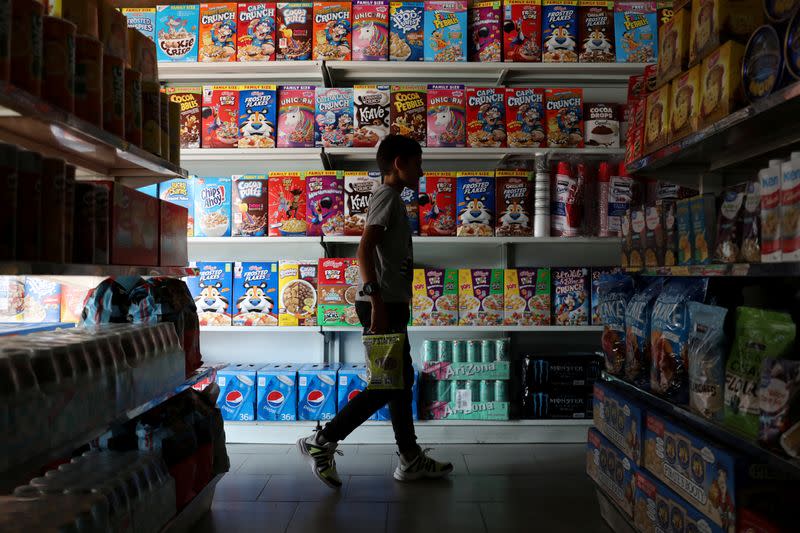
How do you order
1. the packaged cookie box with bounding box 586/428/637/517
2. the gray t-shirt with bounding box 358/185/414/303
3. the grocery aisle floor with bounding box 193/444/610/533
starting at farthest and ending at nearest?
the gray t-shirt with bounding box 358/185/414/303 < the grocery aisle floor with bounding box 193/444/610/533 < the packaged cookie box with bounding box 586/428/637/517

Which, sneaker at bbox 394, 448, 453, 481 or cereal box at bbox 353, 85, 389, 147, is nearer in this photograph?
sneaker at bbox 394, 448, 453, 481

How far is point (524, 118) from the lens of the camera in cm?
354

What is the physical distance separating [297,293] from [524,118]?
1.74 metres

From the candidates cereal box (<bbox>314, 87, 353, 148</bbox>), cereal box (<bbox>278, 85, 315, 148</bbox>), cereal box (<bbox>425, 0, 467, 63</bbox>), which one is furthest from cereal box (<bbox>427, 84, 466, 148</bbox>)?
cereal box (<bbox>278, 85, 315, 148</bbox>)

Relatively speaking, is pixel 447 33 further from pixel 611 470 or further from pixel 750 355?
pixel 750 355

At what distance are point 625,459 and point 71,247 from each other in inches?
76.2

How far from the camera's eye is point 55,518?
1.34m

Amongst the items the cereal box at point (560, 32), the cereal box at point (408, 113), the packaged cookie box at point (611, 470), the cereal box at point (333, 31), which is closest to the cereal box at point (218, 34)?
the cereal box at point (333, 31)

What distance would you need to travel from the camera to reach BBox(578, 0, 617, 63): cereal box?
11.6 feet

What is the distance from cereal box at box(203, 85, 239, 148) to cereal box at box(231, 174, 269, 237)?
239 mm

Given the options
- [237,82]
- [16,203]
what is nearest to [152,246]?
[16,203]

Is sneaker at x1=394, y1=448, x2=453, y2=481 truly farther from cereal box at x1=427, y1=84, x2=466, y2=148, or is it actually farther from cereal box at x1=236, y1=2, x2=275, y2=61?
cereal box at x1=236, y1=2, x2=275, y2=61

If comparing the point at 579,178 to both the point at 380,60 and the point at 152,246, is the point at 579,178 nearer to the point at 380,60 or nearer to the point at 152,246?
the point at 380,60

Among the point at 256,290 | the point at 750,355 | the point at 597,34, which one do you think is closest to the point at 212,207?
Result: the point at 256,290
